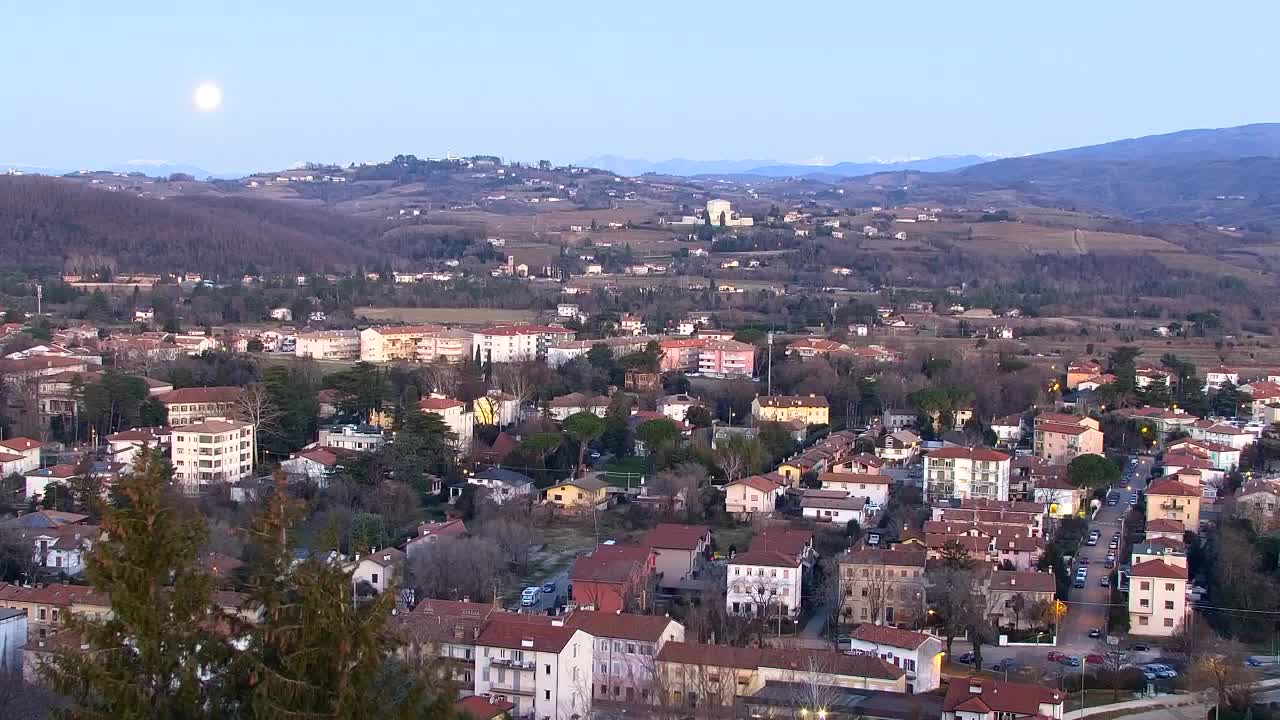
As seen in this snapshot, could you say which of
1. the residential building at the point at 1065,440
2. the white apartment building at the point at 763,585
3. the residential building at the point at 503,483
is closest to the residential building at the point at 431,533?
the residential building at the point at 503,483

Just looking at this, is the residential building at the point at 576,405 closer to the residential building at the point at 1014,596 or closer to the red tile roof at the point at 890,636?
the residential building at the point at 1014,596

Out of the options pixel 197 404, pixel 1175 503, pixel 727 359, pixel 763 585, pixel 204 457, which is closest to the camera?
pixel 763 585

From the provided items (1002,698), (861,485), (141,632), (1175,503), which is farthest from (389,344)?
(141,632)

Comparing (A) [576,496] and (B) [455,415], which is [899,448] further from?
(B) [455,415]

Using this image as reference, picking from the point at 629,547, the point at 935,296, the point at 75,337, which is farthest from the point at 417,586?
the point at 935,296

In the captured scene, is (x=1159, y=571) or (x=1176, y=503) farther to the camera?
(x=1176, y=503)

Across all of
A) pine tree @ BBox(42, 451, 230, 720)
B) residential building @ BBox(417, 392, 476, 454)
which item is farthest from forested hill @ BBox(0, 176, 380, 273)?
pine tree @ BBox(42, 451, 230, 720)
